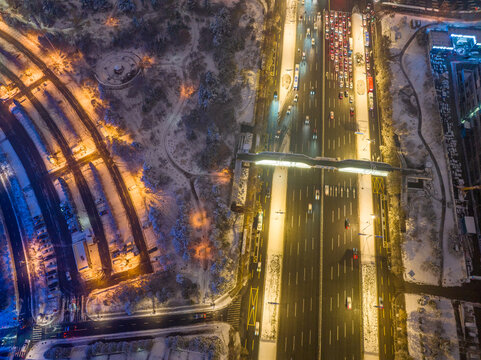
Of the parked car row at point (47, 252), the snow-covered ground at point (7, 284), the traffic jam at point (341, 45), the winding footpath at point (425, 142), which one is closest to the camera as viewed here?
the snow-covered ground at point (7, 284)

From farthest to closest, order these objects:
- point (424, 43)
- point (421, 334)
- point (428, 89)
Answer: point (424, 43), point (428, 89), point (421, 334)

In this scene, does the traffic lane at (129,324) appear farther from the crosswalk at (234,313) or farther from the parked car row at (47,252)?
the parked car row at (47,252)

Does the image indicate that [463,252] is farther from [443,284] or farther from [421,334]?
[421,334]

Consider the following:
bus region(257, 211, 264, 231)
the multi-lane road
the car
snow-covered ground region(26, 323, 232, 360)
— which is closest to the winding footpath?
the multi-lane road

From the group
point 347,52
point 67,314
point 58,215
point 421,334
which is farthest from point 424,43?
point 67,314

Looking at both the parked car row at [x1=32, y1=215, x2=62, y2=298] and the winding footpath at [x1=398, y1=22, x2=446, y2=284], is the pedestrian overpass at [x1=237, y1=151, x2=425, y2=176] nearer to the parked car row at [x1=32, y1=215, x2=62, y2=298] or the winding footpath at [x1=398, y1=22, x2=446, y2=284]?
the winding footpath at [x1=398, y1=22, x2=446, y2=284]

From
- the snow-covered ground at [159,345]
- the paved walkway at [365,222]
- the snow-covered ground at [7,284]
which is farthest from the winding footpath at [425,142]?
the snow-covered ground at [7,284]
